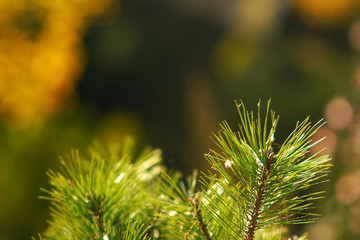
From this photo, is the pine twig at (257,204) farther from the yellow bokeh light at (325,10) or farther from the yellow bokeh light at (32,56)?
the yellow bokeh light at (325,10)

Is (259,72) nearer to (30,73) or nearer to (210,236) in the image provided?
(30,73)

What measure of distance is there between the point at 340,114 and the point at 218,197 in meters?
2.57

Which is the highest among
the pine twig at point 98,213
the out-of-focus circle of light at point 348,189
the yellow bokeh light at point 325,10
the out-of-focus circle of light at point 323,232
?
the yellow bokeh light at point 325,10

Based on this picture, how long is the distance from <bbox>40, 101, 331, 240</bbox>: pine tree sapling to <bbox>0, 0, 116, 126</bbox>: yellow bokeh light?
3.83 m

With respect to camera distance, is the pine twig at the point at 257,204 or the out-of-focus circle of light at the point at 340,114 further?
the out-of-focus circle of light at the point at 340,114

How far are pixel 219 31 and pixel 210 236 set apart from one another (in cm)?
605

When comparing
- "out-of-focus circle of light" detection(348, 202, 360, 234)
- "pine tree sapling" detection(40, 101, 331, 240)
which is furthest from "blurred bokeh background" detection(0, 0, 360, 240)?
"pine tree sapling" detection(40, 101, 331, 240)

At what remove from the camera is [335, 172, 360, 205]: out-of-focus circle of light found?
2.57 m

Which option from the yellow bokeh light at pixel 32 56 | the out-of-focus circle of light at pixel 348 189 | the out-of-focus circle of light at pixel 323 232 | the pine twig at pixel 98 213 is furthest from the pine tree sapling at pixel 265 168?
the yellow bokeh light at pixel 32 56

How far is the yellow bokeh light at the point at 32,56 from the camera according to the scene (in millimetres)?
4238

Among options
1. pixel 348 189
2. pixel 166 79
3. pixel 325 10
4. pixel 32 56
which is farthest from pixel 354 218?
pixel 325 10

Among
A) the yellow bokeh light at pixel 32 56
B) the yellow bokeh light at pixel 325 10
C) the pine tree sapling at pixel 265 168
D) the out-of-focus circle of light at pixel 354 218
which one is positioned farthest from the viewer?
the yellow bokeh light at pixel 325 10

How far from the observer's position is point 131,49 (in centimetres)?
553

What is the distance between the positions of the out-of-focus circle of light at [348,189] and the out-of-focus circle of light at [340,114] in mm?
333
